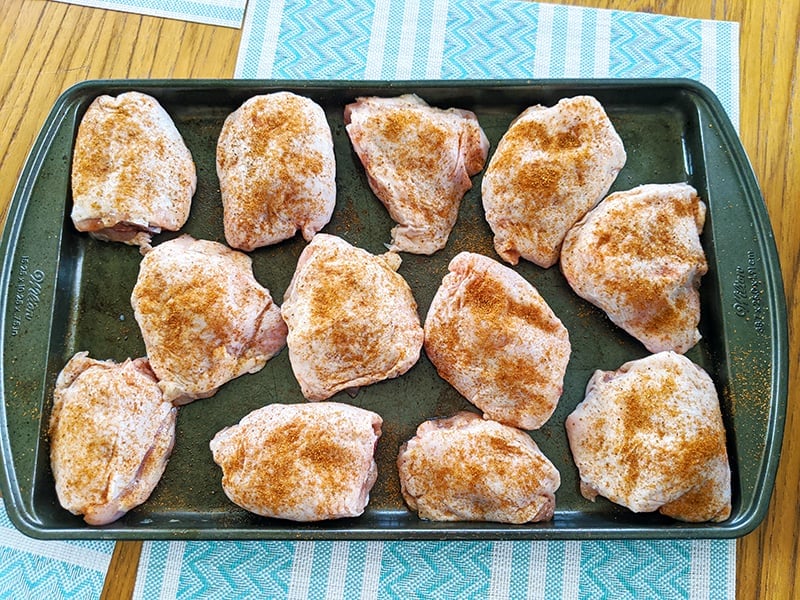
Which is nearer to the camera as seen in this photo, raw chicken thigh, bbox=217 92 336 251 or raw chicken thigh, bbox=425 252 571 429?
raw chicken thigh, bbox=425 252 571 429

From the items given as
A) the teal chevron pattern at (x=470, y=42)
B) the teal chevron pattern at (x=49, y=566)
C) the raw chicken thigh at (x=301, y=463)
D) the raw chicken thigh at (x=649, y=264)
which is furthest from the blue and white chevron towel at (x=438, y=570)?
the teal chevron pattern at (x=470, y=42)

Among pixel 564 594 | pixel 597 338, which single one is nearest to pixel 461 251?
pixel 597 338

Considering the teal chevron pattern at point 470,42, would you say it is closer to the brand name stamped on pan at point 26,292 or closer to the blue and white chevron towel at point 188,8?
the blue and white chevron towel at point 188,8

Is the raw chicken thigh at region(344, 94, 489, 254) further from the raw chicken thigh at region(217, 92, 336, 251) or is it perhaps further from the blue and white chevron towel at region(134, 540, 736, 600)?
the blue and white chevron towel at region(134, 540, 736, 600)

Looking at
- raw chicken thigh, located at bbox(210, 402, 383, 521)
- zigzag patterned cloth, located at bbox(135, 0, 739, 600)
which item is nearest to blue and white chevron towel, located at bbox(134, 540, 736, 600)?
zigzag patterned cloth, located at bbox(135, 0, 739, 600)

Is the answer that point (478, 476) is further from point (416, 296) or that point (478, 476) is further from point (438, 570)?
point (416, 296)

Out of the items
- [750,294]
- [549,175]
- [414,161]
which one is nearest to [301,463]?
[414,161]

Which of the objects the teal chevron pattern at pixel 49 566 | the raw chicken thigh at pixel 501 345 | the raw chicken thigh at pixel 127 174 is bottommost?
the teal chevron pattern at pixel 49 566
